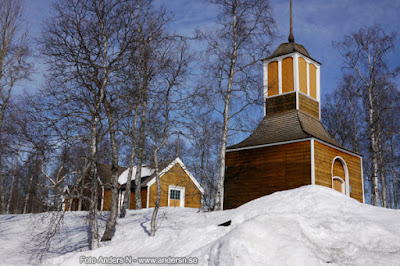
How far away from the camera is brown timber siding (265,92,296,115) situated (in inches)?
739

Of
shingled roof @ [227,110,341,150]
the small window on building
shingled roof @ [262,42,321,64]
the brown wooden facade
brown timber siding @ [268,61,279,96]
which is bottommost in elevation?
the small window on building

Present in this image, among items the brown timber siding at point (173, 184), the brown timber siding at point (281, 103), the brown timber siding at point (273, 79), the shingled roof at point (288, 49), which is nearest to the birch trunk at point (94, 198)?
the brown timber siding at point (281, 103)

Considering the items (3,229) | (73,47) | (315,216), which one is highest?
(73,47)

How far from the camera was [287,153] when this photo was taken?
16.6m

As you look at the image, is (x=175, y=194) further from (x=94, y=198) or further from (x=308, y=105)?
(x=94, y=198)

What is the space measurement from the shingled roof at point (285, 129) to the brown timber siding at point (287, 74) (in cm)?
139

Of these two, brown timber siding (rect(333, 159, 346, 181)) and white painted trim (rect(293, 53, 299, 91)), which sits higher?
white painted trim (rect(293, 53, 299, 91))

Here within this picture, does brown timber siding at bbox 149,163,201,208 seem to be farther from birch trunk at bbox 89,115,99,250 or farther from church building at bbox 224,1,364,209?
birch trunk at bbox 89,115,99,250

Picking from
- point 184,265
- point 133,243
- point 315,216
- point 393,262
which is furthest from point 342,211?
point 133,243

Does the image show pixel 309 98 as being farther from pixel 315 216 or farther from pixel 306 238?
pixel 306 238

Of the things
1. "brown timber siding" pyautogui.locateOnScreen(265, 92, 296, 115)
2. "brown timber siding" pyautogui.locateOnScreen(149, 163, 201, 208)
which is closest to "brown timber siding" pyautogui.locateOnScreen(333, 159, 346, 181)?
"brown timber siding" pyautogui.locateOnScreen(265, 92, 296, 115)

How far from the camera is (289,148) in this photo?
1656 centimetres

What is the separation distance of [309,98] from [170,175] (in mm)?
13744

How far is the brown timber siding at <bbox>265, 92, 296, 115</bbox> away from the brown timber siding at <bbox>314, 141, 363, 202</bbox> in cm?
307
